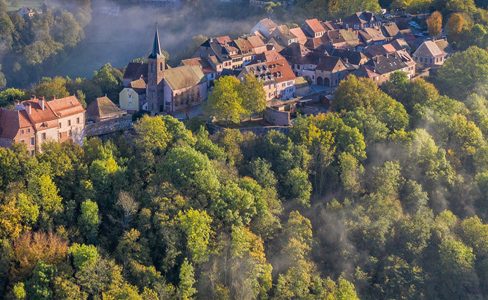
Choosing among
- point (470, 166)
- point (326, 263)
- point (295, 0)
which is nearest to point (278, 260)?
point (326, 263)

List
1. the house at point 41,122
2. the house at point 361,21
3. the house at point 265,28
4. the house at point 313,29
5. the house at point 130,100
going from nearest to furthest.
Result: the house at point 41,122 < the house at point 130,100 < the house at point 265,28 < the house at point 313,29 < the house at point 361,21

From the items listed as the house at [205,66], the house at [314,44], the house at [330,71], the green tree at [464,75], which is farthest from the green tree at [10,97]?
the green tree at [464,75]

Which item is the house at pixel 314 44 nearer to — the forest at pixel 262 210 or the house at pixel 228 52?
the house at pixel 228 52

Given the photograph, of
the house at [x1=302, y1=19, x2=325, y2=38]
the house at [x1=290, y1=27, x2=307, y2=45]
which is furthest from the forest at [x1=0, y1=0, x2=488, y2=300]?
the house at [x1=302, y1=19, x2=325, y2=38]

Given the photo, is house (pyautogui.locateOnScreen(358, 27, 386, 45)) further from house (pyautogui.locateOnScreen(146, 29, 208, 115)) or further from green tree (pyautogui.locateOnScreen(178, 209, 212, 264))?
green tree (pyautogui.locateOnScreen(178, 209, 212, 264))

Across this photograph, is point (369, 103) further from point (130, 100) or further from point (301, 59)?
point (130, 100)

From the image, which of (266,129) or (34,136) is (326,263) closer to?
(266,129)
